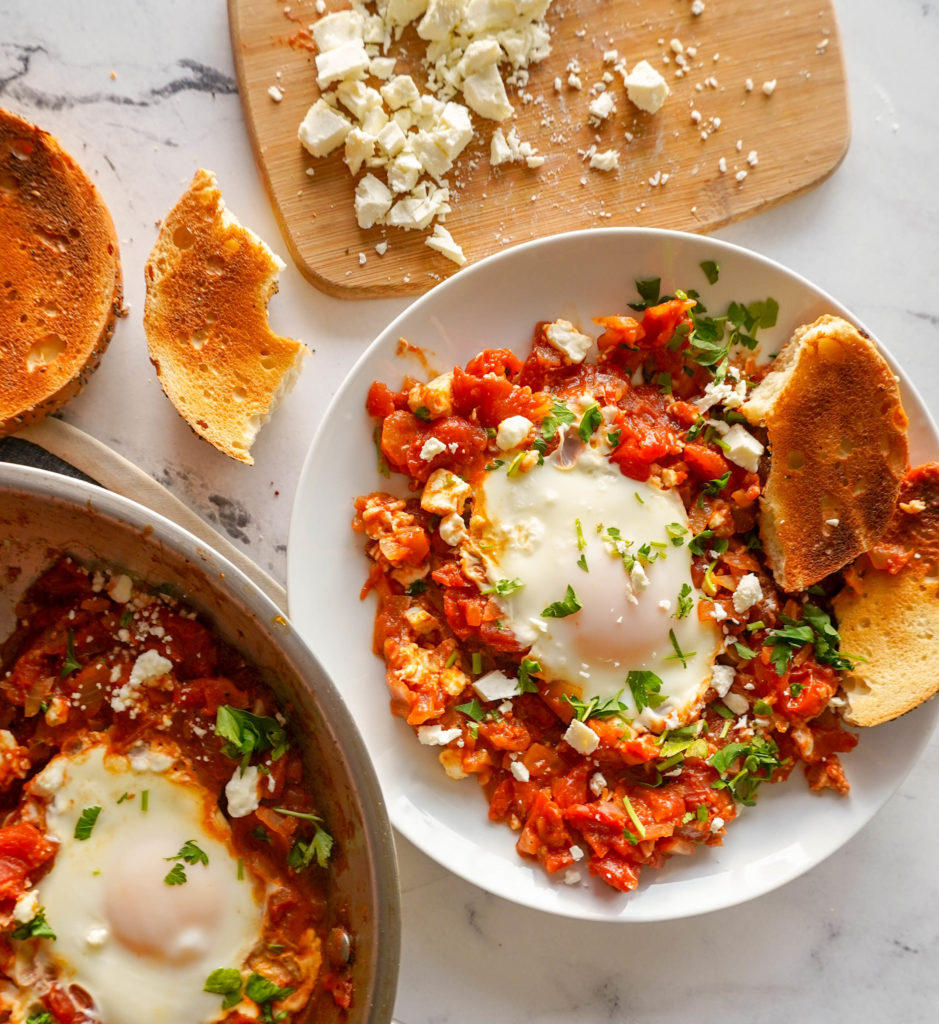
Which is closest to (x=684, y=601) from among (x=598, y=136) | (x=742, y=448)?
(x=742, y=448)

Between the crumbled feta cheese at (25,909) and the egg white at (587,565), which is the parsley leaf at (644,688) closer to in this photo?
the egg white at (587,565)

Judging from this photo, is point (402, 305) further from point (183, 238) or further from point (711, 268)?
point (711, 268)

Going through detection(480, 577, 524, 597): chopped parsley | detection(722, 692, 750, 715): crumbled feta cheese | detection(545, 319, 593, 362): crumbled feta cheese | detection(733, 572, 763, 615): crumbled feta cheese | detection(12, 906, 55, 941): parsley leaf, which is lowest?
detection(722, 692, 750, 715): crumbled feta cheese

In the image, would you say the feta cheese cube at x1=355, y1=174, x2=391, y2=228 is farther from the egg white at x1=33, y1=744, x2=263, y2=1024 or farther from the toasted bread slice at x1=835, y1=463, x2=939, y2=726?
the toasted bread slice at x1=835, y1=463, x2=939, y2=726

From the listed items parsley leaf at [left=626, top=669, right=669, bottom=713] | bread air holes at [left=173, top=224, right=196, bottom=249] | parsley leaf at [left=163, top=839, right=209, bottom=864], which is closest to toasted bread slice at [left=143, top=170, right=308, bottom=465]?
bread air holes at [left=173, top=224, right=196, bottom=249]

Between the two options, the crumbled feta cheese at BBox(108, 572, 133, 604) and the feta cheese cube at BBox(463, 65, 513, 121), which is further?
→ the feta cheese cube at BBox(463, 65, 513, 121)

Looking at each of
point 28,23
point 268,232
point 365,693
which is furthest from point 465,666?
point 28,23

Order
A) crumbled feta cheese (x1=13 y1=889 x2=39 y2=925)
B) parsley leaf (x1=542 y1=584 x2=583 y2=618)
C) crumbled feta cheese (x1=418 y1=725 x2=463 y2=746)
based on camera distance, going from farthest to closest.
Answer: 1. crumbled feta cheese (x1=418 y1=725 x2=463 y2=746)
2. parsley leaf (x1=542 y1=584 x2=583 y2=618)
3. crumbled feta cheese (x1=13 y1=889 x2=39 y2=925)
